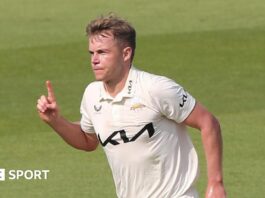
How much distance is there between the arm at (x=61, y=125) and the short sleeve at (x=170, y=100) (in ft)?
2.15

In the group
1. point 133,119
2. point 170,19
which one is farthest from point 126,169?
point 170,19

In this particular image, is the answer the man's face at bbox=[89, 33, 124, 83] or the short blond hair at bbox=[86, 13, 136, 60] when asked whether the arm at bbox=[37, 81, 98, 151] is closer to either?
the man's face at bbox=[89, 33, 124, 83]

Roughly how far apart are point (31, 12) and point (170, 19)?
2538 millimetres

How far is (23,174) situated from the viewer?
12.0 m

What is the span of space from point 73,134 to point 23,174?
14.5ft

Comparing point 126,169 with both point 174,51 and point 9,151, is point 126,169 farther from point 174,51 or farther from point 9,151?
point 174,51

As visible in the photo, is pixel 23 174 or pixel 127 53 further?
pixel 23 174

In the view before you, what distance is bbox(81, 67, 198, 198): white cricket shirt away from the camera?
7.17 metres

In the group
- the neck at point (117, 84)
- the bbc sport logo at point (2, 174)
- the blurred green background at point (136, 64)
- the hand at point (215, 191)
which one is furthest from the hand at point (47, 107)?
the bbc sport logo at point (2, 174)

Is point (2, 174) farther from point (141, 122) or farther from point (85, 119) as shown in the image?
point (141, 122)

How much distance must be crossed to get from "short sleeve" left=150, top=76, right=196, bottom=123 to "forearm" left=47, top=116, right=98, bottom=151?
2.26ft

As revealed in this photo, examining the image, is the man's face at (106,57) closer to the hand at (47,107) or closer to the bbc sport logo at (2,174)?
the hand at (47,107)

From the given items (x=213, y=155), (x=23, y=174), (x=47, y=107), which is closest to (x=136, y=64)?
(x=23, y=174)

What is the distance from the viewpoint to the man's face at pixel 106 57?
7.07 meters
